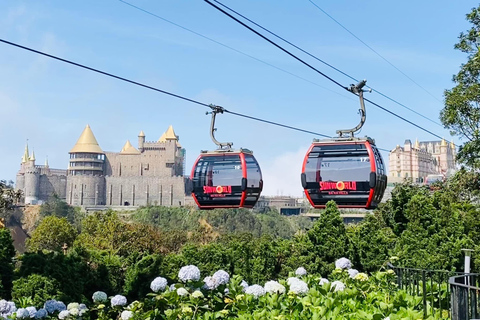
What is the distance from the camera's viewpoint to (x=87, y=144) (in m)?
100

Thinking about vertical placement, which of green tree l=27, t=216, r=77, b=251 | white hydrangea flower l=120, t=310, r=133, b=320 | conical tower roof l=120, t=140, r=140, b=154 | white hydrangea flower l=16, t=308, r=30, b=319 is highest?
conical tower roof l=120, t=140, r=140, b=154


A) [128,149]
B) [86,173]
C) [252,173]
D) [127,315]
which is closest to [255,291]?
[127,315]

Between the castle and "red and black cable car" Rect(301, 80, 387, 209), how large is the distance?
81495 mm

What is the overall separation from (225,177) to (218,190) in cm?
35

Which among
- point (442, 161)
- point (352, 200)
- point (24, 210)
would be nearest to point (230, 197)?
point (352, 200)

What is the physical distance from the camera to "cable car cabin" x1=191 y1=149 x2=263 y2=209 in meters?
13.0

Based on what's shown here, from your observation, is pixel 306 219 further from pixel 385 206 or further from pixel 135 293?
pixel 135 293

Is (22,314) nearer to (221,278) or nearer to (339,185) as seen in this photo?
(221,278)

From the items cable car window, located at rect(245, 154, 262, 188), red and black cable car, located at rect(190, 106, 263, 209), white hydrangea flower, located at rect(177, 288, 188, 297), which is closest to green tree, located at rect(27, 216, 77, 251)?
red and black cable car, located at rect(190, 106, 263, 209)

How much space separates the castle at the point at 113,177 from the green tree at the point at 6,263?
82.2m

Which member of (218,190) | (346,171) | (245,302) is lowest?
(245,302)

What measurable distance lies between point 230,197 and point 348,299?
8567mm

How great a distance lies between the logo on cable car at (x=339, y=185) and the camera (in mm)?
12094

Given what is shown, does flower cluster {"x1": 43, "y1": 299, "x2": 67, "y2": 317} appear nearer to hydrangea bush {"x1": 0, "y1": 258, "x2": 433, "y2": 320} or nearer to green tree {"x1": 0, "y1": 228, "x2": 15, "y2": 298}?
hydrangea bush {"x1": 0, "y1": 258, "x2": 433, "y2": 320}
